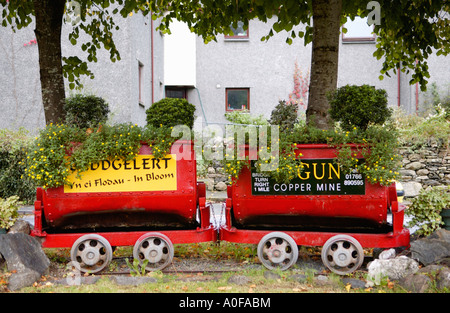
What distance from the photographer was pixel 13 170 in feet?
36.2

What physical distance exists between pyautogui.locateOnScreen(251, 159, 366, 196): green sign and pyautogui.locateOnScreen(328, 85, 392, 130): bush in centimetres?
55

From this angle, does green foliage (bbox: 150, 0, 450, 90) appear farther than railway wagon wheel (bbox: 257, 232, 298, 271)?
Yes

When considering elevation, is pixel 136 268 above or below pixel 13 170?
below

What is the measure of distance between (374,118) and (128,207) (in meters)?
3.00

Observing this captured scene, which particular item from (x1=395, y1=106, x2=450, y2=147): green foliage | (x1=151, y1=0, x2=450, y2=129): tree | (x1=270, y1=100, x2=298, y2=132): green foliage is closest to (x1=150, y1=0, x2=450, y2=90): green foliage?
(x1=151, y1=0, x2=450, y2=129): tree

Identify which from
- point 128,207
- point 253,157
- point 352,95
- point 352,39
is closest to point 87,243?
point 128,207

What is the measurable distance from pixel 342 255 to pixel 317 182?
0.86 m

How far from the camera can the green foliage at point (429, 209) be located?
5500mm

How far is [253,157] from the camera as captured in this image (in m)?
5.31

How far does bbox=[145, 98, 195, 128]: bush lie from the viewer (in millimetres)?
5559

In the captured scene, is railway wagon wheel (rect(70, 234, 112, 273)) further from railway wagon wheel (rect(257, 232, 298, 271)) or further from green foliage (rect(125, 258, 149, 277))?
railway wagon wheel (rect(257, 232, 298, 271))

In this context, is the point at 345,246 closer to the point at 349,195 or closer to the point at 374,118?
the point at 349,195

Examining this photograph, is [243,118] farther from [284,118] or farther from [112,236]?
[112,236]

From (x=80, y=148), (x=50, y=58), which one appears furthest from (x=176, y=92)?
(x=80, y=148)
